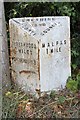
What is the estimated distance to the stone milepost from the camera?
371cm

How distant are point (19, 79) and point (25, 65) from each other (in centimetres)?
20

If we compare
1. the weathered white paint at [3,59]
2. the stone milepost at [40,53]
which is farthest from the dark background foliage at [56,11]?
the weathered white paint at [3,59]

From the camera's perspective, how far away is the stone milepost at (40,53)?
371cm

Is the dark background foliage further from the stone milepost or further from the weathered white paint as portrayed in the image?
the weathered white paint

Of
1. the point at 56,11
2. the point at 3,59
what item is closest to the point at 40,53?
the point at 3,59

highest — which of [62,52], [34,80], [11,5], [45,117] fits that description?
[11,5]

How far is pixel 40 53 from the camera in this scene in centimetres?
368

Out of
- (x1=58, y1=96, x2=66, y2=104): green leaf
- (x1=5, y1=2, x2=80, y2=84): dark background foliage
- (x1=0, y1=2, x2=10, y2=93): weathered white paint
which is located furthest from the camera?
(x1=5, y1=2, x2=80, y2=84): dark background foliage

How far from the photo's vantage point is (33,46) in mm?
3701

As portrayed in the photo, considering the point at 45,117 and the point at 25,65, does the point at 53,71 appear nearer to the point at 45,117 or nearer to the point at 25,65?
the point at 25,65

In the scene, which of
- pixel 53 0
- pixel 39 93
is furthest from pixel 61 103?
pixel 53 0

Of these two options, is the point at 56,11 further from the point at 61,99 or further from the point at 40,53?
the point at 61,99

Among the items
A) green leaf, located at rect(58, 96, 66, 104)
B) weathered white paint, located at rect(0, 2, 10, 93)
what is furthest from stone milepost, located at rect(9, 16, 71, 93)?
green leaf, located at rect(58, 96, 66, 104)

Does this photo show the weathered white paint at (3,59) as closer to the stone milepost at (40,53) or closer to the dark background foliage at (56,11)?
the stone milepost at (40,53)
